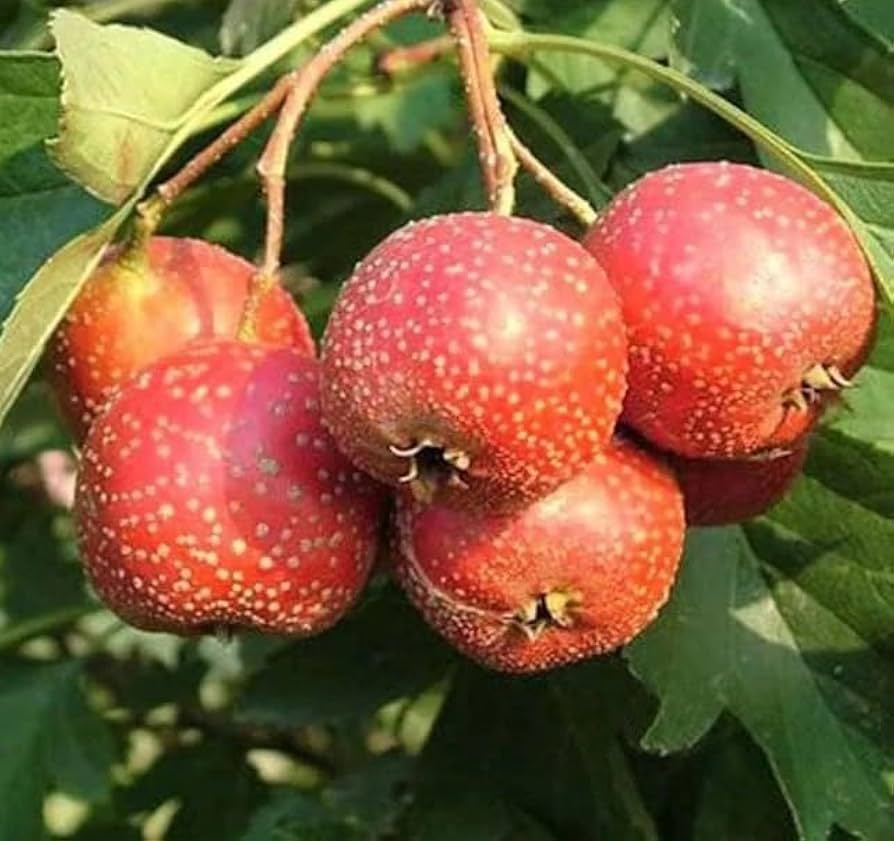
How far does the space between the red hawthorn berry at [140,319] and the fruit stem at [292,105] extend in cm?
5

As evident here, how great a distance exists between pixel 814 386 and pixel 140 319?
0.41 m

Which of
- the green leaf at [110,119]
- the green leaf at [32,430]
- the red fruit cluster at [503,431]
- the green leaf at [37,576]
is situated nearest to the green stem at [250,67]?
the green leaf at [110,119]

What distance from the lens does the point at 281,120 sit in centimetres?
139

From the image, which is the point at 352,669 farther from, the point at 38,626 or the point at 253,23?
the point at 253,23

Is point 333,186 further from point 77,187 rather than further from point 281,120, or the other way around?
point 281,120

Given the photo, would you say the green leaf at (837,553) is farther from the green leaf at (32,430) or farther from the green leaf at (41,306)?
the green leaf at (32,430)

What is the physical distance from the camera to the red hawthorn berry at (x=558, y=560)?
1.30 m

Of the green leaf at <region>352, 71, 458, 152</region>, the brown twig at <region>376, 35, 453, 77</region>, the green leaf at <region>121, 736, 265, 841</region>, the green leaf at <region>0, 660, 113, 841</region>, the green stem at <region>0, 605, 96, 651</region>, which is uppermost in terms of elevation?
the brown twig at <region>376, 35, 453, 77</region>

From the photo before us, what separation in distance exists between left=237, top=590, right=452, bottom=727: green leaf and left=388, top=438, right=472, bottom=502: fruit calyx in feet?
2.09

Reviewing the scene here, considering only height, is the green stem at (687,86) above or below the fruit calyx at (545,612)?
above

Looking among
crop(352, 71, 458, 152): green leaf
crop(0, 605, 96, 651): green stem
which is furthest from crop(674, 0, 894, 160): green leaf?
crop(0, 605, 96, 651): green stem

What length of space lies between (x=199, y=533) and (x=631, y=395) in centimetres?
24

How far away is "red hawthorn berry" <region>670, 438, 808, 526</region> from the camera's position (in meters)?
1.40

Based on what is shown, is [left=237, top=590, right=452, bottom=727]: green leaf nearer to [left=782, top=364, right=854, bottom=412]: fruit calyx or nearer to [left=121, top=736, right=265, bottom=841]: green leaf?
[left=121, top=736, right=265, bottom=841]: green leaf
